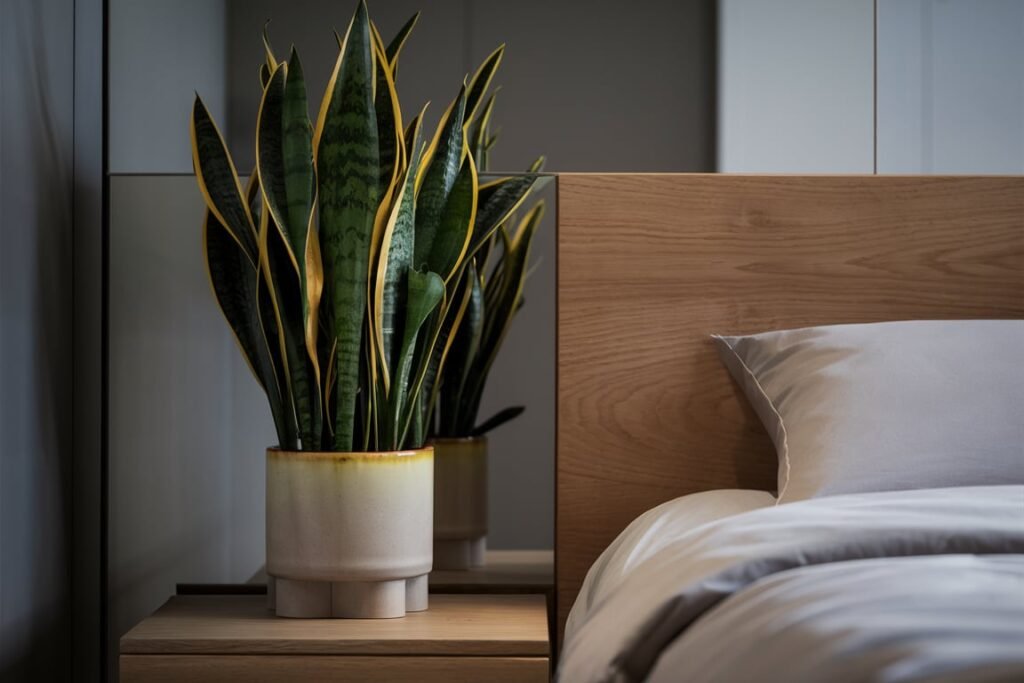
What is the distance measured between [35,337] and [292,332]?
Result: 368 mm

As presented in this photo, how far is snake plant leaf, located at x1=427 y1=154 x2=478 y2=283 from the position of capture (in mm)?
1481

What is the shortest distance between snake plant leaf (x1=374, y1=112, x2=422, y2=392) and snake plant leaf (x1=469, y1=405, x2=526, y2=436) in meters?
0.33

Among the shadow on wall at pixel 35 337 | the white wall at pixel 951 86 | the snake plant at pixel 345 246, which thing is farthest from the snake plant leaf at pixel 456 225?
the white wall at pixel 951 86

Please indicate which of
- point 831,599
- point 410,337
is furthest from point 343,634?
point 831,599

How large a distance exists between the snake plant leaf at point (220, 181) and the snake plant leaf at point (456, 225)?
26 centimetres

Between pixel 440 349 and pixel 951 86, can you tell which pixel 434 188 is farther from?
pixel 951 86

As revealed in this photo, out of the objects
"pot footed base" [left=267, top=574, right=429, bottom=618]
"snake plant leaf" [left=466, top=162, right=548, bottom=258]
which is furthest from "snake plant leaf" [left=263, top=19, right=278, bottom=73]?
"pot footed base" [left=267, top=574, right=429, bottom=618]

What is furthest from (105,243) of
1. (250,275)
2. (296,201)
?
(296,201)

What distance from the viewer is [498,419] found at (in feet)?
5.78

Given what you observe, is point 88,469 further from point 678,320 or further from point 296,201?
point 678,320

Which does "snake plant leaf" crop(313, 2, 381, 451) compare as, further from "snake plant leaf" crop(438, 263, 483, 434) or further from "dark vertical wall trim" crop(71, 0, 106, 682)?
"dark vertical wall trim" crop(71, 0, 106, 682)

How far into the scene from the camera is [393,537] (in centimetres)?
142

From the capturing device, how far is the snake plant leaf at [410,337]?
1.40m

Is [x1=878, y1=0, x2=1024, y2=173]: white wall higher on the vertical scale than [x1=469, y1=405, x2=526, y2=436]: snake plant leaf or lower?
higher
